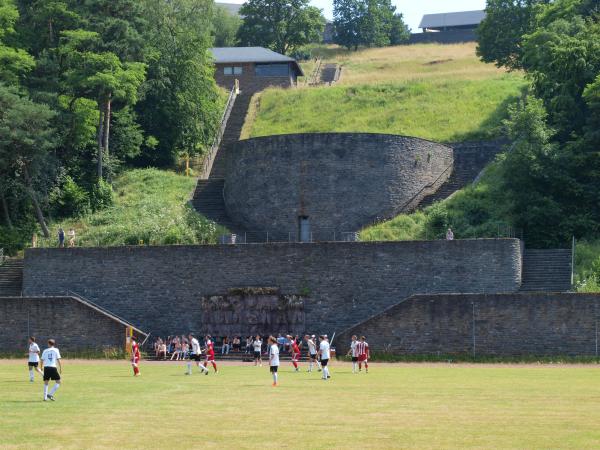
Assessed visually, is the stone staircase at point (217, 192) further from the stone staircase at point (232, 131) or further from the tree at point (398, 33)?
the tree at point (398, 33)

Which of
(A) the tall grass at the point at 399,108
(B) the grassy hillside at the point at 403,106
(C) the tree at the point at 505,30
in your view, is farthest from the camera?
(C) the tree at the point at 505,30

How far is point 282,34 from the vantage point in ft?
326

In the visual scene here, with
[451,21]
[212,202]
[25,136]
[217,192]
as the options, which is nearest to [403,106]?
[217,192]

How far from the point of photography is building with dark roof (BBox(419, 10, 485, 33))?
132 m

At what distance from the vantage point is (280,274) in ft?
152

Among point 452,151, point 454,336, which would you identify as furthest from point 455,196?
point 454,336

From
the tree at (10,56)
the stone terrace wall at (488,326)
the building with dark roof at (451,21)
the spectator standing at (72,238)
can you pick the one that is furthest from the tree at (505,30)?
the building with dark roof at (451,21)

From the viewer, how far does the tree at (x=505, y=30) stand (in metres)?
80.8

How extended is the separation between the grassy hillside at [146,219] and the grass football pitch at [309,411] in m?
18.2

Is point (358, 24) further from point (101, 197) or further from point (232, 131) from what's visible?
point (101, 197)

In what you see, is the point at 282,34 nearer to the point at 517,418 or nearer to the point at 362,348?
the point at 362,348

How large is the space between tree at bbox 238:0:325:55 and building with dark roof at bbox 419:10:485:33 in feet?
118

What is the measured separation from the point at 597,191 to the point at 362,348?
60.2 ft

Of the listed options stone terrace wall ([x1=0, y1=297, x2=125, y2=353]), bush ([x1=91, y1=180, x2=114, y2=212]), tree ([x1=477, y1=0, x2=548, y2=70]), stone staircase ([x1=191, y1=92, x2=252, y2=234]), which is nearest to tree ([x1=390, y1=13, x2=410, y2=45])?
tree ([x1=477, y1=0, x2=548, y2=70])
